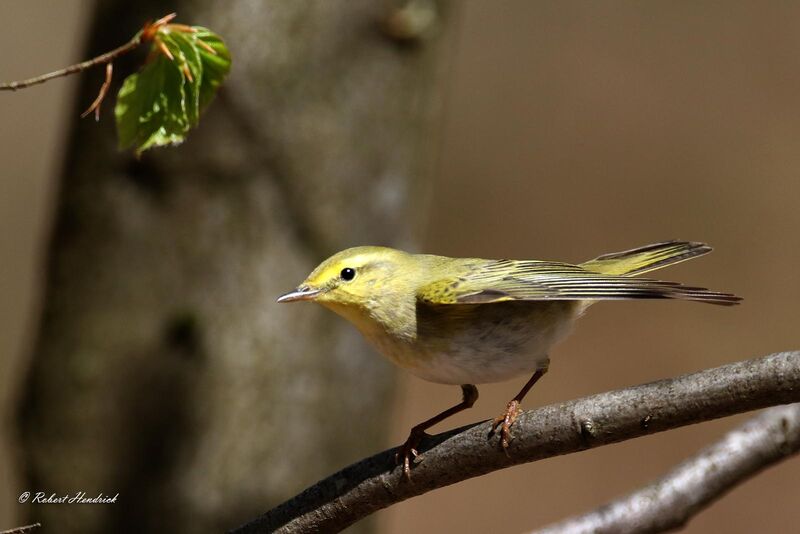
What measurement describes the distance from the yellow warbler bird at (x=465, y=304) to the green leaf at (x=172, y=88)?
1098mm

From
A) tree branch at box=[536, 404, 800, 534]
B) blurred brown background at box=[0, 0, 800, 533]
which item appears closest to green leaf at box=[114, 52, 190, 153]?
tree branch at box=[536, 404, 800, 534]

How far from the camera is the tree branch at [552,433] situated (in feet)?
7.10

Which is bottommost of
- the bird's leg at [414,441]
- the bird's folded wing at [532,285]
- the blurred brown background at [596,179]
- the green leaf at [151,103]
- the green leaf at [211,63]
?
the blurred brown background at [596,179]

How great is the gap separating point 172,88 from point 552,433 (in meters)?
1.30

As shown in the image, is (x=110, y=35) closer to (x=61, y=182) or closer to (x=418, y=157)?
(x=61, y=182)

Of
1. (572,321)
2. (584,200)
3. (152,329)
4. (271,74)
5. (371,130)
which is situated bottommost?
(584,200)

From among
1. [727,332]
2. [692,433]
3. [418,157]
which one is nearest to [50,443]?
[418,157]

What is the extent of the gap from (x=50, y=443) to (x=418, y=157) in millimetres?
2353

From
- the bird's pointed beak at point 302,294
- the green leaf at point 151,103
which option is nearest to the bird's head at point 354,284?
the bird's pointed beak at point 302,294

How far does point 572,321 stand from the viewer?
345 centimetres
